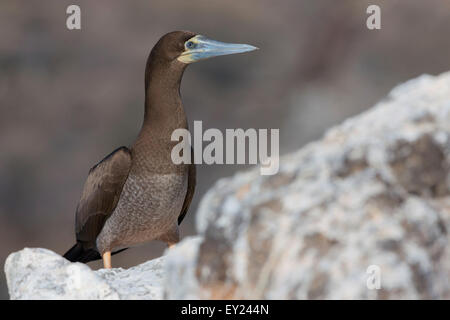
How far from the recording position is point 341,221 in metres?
1.98

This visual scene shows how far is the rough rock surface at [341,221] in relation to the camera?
1.96 meters

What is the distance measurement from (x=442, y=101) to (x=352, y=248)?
0.50 meters

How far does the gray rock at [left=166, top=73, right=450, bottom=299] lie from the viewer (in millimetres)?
Answer: 1956

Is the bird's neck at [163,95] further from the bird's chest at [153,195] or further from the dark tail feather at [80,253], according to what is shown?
the dark tail feather at [80,253]

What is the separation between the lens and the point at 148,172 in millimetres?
4055

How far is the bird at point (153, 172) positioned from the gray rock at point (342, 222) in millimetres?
1913

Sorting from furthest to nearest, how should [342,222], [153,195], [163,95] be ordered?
[163,95] < [153,195] < [342,222]

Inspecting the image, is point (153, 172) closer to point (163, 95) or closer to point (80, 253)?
point (163, 95)

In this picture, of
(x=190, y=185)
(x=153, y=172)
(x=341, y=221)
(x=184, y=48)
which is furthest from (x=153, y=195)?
(x=341, y=221)

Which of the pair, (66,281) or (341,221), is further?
(66,281)

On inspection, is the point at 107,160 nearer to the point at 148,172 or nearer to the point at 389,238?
the point at 148,172

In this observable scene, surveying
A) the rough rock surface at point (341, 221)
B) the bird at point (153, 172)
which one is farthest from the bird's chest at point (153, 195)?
the rough rock surface at point (341, 221)

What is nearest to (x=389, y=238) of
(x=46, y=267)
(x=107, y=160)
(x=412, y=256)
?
(x=412, y=256)
